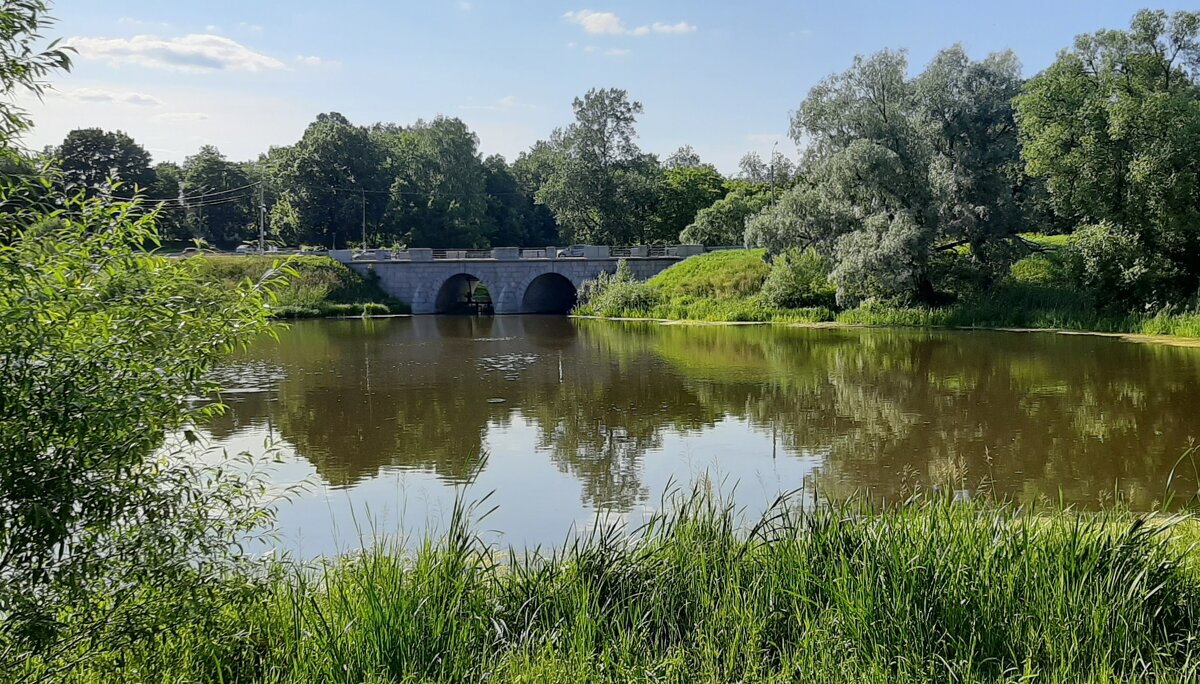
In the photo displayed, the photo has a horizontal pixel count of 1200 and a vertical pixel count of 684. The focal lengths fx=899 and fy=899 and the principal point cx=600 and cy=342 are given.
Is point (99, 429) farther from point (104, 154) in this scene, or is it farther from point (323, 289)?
point (104, 154)

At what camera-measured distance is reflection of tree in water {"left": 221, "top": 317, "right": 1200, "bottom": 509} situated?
37.8 feet

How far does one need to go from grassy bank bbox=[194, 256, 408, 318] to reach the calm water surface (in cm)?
2382

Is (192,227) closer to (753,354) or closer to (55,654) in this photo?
(753,354)

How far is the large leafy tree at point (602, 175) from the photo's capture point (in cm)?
5925

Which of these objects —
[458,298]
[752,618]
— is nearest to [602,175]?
[458,298]

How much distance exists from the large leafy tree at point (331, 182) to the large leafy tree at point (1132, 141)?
51222 mm

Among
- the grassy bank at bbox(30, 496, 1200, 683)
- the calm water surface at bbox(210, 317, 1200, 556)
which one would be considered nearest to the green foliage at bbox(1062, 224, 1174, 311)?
the calm water surface at bbox(210, 317, 1200, 556)

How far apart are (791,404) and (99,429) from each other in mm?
13687

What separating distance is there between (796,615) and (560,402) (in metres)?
12.3

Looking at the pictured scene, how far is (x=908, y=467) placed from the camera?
11.3 metres

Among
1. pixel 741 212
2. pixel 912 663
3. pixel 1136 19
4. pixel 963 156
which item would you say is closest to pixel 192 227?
pixel 741 212

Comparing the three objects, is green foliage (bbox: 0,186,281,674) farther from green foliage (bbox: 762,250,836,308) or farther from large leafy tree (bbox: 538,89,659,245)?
large leafy tree (bbox: 538,89,659,245)

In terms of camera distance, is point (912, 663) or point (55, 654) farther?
point (912, 663)

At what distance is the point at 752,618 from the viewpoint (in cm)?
497
